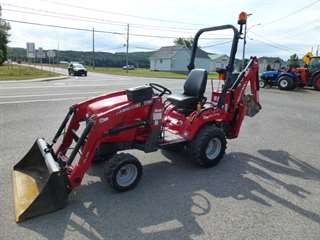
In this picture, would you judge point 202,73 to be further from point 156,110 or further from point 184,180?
point 184,180

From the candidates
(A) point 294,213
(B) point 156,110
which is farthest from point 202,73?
(A) point 294,213

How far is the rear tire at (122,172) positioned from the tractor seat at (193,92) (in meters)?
1.37

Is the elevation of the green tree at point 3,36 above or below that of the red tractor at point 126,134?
above

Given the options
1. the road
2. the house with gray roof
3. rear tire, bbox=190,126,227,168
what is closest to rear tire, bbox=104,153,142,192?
the road

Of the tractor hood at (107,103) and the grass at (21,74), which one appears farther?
the grass at (21,74)

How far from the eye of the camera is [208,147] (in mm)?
4074

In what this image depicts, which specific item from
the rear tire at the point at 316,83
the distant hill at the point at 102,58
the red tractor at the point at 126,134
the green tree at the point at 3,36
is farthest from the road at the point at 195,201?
the distant hill at the point at 102,58

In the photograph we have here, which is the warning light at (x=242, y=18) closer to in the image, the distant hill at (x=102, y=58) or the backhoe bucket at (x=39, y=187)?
the backhoe bucket at (x=39, y=187)

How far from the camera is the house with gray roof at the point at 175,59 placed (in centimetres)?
5603

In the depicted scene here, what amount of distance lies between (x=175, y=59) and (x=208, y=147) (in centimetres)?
5400

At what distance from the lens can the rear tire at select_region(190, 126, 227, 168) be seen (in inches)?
151

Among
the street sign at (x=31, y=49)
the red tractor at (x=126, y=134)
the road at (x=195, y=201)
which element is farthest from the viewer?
the street sign at (x=31, y=49)

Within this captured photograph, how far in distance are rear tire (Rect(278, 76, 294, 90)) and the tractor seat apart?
13358 millimetres

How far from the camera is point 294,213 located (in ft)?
9.46
